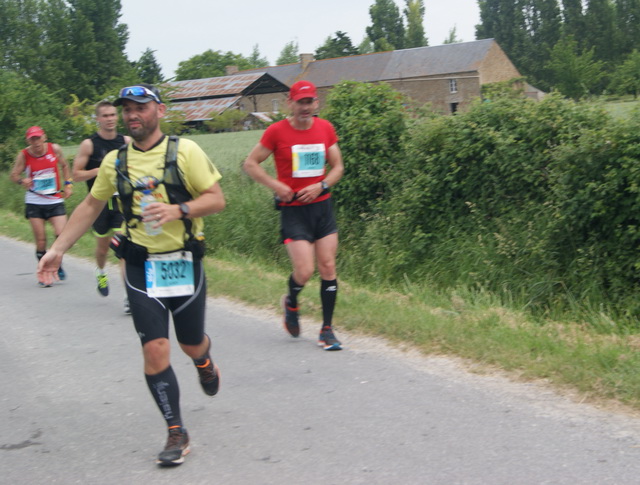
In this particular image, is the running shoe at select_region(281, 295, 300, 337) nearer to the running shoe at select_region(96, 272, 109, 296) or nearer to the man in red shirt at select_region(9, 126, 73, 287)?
the running shoe at select_region(96, 272, 109, 296)

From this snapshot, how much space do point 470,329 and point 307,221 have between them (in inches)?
63.5

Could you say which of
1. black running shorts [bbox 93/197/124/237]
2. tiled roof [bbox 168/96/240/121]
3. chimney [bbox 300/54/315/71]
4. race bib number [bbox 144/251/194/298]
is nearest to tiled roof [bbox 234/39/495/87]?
chimney [bbox 300/54/315/71]

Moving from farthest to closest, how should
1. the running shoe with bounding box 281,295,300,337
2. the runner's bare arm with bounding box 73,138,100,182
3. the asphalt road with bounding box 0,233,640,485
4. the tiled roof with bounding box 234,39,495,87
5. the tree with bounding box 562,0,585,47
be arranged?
the tree with bounding box 562,0,585,47, the tiled roof with bounding box 234,39,495,87, the runner's bare arm with bounding box 73,138,100,182, the running shoe with bounding box 281,295,300,337, the asphalt road with bounding box 0,233,640,485

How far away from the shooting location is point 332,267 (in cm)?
668

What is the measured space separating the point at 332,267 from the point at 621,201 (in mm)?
2802

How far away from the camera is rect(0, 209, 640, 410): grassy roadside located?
5074 mm

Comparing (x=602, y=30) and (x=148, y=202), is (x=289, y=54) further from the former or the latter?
(x=148, y=202)

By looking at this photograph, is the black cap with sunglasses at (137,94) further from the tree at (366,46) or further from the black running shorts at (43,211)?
the tree at (366,46)

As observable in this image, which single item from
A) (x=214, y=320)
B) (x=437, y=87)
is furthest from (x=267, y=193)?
(x=437, y=87)

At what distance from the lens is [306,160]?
645cm

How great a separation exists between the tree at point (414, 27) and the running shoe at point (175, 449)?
123 metres

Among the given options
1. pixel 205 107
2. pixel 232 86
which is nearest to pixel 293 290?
pixel 205 107

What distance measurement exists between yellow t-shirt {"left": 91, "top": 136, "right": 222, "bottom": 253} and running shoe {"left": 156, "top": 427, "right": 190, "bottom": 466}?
102 centimetres

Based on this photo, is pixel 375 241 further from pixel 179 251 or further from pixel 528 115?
pixel 179 251
